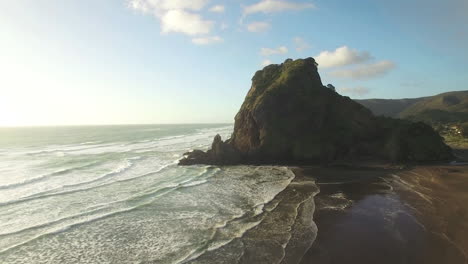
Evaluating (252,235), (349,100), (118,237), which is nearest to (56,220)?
(118,237)

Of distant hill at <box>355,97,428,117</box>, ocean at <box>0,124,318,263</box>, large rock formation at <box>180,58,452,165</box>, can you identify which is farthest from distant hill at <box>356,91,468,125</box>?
ocean at <box>0,124,318,263</box>

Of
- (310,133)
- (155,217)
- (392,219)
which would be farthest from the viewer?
(310,133)

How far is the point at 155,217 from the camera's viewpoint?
20.6 metres

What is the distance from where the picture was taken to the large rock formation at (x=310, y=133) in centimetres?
4166

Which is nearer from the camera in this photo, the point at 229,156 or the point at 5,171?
the point at 5,171

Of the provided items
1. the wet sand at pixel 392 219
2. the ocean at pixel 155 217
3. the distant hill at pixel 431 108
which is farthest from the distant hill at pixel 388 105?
the ocean at pixel 155 217

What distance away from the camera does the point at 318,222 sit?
59.7ft

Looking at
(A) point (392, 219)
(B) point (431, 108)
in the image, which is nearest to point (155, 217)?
(A) point (392, 219)

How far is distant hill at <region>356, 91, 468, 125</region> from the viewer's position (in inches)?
3728

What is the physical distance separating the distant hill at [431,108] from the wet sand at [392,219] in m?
70.8

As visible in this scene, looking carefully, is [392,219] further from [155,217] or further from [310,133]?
[310,133]

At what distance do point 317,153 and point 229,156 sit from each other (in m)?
11.8

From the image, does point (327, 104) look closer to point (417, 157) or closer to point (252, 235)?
point (417, 157)

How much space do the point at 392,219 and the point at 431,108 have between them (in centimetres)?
12640
